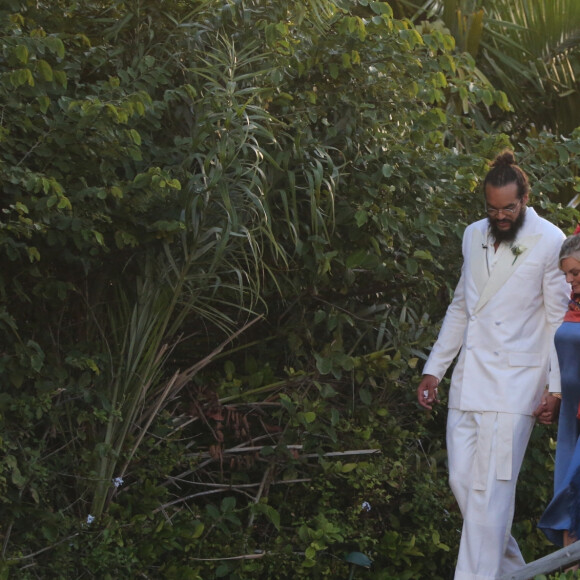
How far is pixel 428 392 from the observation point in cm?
492

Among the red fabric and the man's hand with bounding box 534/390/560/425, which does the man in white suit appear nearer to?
the man's hand with bounding box 534/390/560/425

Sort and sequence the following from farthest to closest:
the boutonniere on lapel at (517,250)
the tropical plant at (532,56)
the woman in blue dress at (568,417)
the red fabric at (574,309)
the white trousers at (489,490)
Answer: the tropical plant at (532,56)
the boutonniere on lapel at (517,250)
the white trousers at (489,490)
the red fabric at (574,309)
the woman in blue dress at (568,417)

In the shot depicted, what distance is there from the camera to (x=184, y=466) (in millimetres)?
5180

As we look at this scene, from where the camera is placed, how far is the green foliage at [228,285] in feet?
15.3

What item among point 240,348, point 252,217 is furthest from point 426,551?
point 252,217

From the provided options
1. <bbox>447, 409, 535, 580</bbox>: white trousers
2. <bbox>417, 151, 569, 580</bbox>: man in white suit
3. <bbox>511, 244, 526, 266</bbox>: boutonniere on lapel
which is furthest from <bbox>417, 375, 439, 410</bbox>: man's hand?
<bbox>511, 244, 526, 266</bbox>: boutonniere on lapel

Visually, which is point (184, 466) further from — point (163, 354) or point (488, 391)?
point (488, 391)

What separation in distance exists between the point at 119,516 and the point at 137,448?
0.31m

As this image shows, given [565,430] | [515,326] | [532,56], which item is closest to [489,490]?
[565,430]

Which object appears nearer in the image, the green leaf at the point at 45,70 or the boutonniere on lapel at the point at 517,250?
the green leaf at the point at 45,70

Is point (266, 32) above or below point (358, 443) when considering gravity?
above

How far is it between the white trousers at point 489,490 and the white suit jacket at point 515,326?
8 cm

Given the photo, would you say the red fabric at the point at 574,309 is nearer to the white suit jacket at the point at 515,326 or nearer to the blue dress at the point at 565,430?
the blue dress at the point at 565,430

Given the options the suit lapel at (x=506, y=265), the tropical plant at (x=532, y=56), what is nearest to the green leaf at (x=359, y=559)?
the suit lapel at (x=506, y=265)
